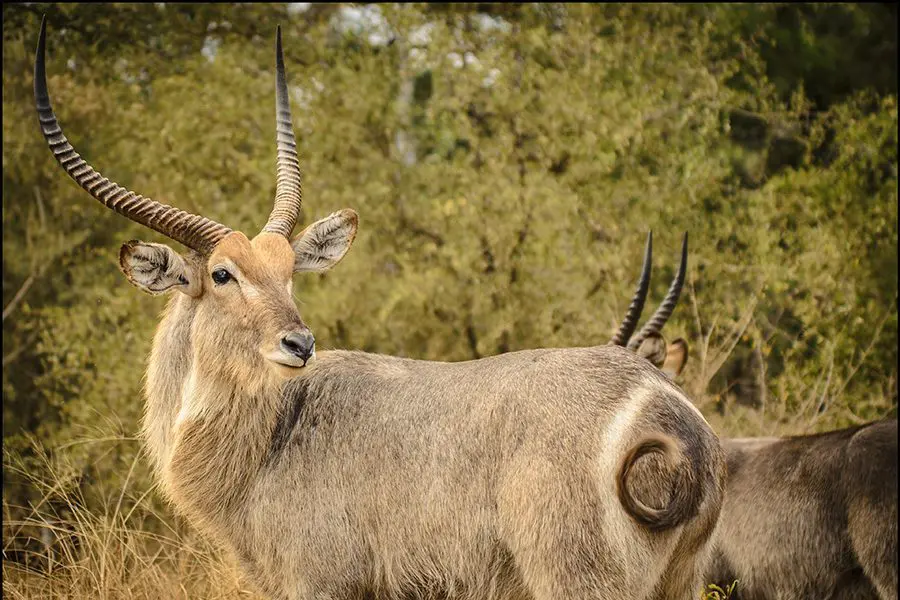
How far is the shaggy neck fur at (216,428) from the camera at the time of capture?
4742 millimetres

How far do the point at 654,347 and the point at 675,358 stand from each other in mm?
318

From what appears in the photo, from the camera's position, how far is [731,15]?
45.5ft

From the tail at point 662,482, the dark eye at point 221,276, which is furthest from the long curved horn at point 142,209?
the tail at point 662,482

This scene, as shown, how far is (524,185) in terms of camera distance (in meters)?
11.6

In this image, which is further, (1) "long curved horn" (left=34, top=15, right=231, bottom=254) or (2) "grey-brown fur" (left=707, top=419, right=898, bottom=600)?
(2) "grey-brown fur" (left=707, top=419, right=898, bottom=600)

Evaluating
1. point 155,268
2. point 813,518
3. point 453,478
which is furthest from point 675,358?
point 155,268

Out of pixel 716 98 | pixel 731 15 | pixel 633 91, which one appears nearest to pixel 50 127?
pixel 633 91

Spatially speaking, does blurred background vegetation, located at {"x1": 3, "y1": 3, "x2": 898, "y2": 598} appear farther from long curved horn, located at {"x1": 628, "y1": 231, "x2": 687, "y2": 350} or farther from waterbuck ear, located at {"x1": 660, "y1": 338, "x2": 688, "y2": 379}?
long curved horn, located at {"x1": 628, "y1": 231, "x2": 687, "y2": 350}

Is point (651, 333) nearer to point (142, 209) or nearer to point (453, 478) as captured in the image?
point (453, 478)

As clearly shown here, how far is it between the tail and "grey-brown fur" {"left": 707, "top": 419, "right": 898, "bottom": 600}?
1615mm

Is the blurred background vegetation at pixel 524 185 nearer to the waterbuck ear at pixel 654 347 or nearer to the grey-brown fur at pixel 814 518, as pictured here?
the waterbuck ear at pixel 654 347

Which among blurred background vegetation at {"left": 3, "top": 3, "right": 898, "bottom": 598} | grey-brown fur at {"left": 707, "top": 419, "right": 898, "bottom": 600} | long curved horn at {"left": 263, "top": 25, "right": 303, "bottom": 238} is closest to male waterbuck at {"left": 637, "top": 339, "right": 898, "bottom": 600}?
grey-brown fur at {"left": 707, "top": 419, "right": 898, "bottom": 600}

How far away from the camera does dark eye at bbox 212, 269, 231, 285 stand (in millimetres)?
4762

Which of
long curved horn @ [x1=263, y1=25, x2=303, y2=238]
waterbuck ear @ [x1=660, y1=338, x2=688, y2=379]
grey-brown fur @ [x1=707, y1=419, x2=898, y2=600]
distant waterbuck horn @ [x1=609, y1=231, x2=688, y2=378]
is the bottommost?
grey-brown fur @ [x1=707, y1=419, x2=898, y2=600]
